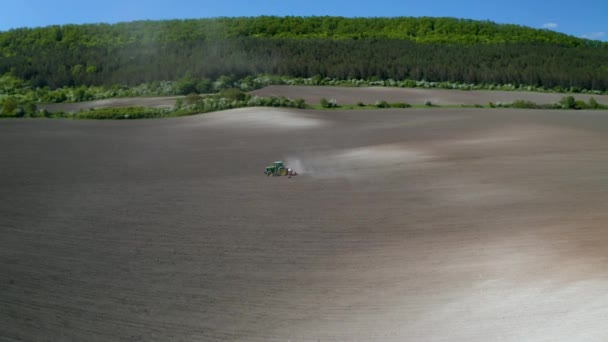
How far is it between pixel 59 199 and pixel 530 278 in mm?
14706

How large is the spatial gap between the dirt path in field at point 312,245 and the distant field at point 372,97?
23663 mm

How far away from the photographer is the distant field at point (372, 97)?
162 ft

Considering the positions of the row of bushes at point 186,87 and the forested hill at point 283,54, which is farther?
the forested hill at point 283,54

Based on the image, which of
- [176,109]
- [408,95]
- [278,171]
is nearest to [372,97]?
[408,95]

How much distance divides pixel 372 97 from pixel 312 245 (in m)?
42.3

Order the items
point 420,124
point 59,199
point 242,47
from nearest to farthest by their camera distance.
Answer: point 59,199 < point 420,124 < point 242,47

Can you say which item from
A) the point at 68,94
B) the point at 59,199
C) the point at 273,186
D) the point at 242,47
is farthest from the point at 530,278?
the point at 242,47

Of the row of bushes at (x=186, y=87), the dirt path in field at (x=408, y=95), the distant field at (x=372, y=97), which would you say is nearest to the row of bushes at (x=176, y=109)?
the distant field at (x=372, y=97)

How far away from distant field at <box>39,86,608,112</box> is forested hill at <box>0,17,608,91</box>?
341 inches

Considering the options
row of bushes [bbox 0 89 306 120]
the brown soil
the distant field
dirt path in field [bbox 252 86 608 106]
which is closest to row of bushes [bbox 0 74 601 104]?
the distant field

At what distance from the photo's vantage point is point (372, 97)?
54.0 metres

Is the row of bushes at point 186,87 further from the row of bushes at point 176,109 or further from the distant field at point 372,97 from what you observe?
the row of bushes at point 176,109

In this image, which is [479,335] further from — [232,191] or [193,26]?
[193,26]

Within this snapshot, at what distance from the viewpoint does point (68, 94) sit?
54.2 metres
